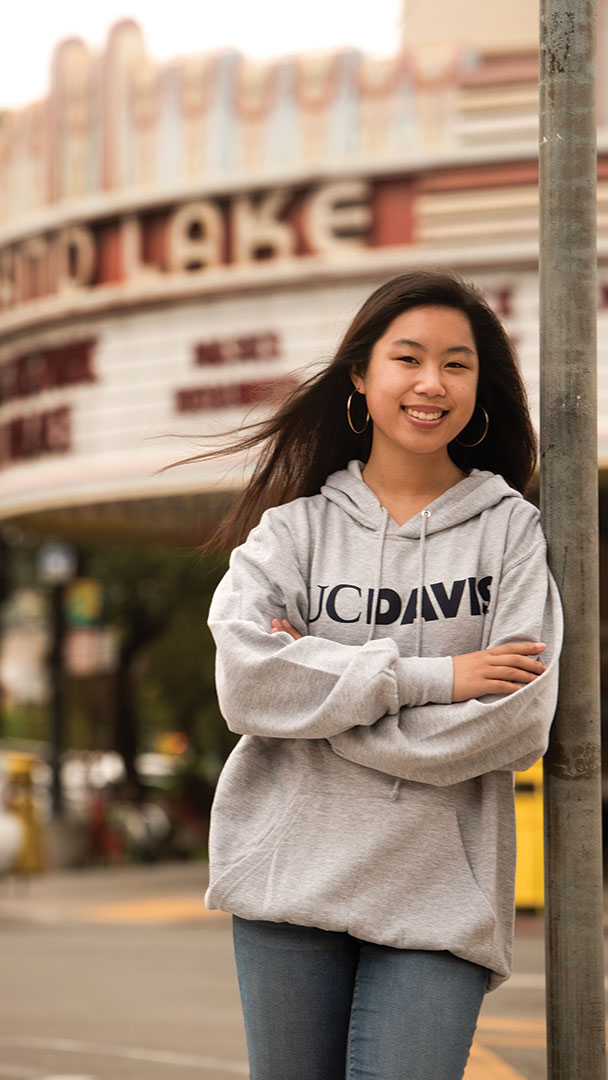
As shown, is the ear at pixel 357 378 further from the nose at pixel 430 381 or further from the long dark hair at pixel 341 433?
the nose at pixel 430 381

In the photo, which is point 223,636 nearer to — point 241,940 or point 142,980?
point 241,940

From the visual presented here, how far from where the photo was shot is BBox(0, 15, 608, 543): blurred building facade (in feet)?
45.4

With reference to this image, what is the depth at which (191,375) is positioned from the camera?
589 inches

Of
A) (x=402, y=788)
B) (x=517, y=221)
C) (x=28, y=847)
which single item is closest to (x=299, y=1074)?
(x=402, y=788)

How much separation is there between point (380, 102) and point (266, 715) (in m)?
12.2

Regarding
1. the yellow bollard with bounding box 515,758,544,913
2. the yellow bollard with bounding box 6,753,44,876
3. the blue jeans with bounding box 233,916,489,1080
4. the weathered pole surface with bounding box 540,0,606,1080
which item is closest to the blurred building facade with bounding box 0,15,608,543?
the yellow bollard with bounding box 6,753,44,876

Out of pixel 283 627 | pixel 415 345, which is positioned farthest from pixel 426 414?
pixel 283 627

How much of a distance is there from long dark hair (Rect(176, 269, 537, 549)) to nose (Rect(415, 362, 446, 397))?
0.16 m

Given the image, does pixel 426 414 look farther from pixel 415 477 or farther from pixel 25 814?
pixel 25 814

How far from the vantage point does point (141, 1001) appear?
8328mm

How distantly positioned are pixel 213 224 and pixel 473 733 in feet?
41.8

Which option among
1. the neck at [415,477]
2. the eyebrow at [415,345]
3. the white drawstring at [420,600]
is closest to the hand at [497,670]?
the white drawstring at [420,600]

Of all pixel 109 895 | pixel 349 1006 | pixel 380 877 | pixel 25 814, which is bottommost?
pixel 109 895

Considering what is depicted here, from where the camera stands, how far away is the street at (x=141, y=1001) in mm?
6574
